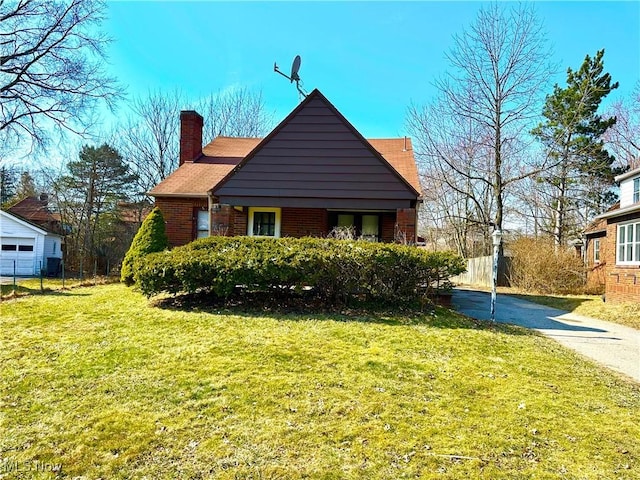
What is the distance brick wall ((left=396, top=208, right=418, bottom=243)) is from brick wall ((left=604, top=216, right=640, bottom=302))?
6.84 m

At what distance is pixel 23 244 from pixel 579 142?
36.8m

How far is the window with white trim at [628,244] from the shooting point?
12.5 m

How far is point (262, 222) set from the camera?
15750mm

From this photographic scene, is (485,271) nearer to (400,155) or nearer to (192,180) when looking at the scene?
(400,155)

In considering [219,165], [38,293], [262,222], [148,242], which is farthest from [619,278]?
[38,293]

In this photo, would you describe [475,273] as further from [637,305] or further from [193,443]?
[193,443]

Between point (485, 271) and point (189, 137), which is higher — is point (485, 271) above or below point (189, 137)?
below

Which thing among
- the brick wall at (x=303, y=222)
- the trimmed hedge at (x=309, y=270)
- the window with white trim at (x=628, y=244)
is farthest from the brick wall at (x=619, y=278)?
the brick wall at (x=303, y=222)

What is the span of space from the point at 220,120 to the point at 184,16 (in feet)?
77.4

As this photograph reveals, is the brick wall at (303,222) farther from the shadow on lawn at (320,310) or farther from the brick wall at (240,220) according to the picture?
the shadow on lawn at (320,310)

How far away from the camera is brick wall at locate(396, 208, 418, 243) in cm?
1251

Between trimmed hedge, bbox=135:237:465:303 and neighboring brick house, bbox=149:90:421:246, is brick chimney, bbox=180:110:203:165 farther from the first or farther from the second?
trimmed hedge, bbox=135:237:465:303

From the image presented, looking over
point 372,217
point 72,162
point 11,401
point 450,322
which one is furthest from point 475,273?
point 72,162

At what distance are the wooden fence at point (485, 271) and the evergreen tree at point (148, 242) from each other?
1414 centimetres
